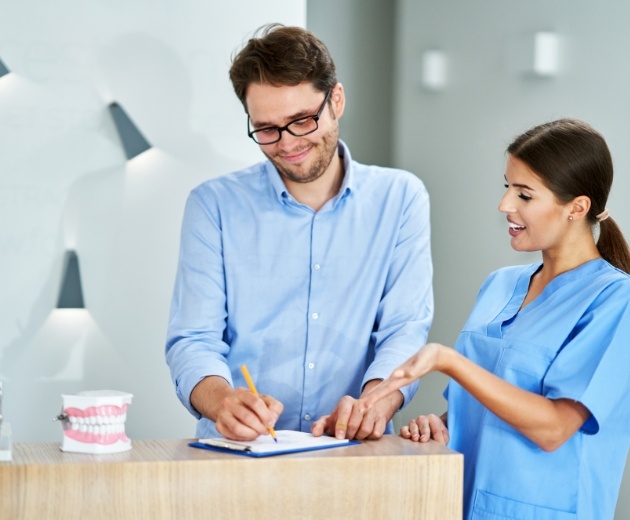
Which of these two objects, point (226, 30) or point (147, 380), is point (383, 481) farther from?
point (226, 30)

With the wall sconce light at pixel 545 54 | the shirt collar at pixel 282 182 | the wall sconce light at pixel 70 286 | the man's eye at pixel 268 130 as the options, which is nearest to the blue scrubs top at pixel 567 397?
the shirt collar at pixel 282 182

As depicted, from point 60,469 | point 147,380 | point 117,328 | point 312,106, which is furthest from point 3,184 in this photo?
point 60,469

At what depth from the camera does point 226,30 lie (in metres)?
3.06

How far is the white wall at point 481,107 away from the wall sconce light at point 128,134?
3.66ft

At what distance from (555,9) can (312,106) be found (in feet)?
4.53

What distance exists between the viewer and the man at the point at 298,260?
206 cm

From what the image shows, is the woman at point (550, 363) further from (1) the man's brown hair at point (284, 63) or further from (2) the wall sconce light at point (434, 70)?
(2) the wall sconce light at point (434, 70)

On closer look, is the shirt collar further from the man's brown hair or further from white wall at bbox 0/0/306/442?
white wall at bbox 0/0/306/442

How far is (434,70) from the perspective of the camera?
11.8 ft

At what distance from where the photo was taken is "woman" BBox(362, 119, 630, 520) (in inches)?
64.6

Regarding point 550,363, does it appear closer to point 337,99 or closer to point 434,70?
point 337,99

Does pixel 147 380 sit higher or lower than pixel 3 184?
lower

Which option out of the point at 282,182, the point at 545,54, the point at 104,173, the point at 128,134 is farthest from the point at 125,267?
the point at 545,54

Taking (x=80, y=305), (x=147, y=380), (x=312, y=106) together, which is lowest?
(x=147, y=380)
